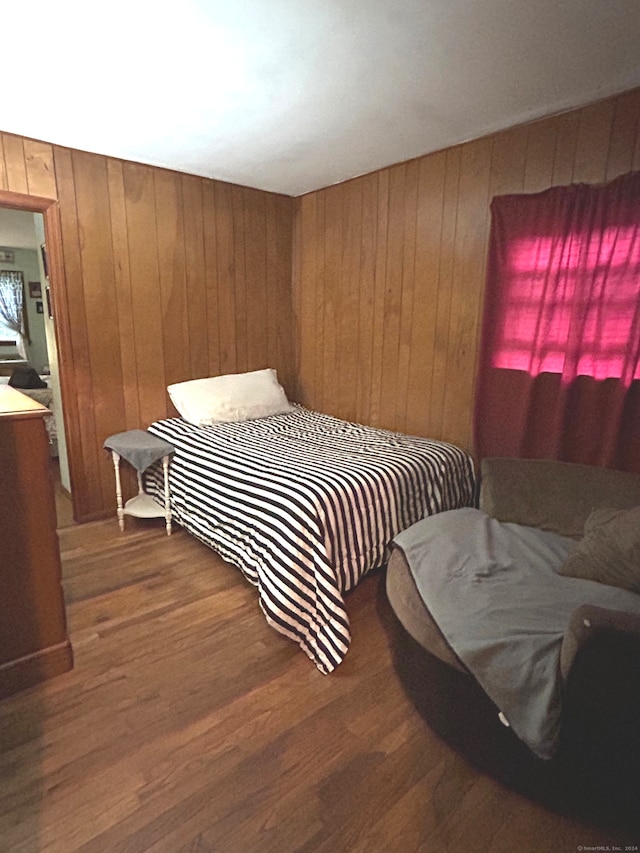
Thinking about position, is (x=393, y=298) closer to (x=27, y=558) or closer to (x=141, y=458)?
(x=141, y=458)

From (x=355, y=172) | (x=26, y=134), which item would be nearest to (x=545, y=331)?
(x=355, y=172)

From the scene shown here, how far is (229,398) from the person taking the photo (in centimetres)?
331

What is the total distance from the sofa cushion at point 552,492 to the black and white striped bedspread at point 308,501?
1.11 feet

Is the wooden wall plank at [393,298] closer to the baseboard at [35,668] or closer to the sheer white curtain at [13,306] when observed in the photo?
the baseboard at [35,668]

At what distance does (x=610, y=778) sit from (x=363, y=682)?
0.82 metres

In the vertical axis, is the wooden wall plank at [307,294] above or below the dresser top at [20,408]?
above

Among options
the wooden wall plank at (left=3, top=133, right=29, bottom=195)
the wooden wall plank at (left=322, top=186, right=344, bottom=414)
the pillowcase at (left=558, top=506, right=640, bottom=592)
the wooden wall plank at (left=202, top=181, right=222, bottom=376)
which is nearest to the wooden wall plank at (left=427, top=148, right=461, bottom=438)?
the wooden wall plank at (left=322, top=186, right=344, bottom=414)

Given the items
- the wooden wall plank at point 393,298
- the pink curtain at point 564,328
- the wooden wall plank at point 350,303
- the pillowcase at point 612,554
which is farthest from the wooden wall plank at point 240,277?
the pillowcase at point 612,554

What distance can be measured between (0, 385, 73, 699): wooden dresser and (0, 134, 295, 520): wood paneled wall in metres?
1.41

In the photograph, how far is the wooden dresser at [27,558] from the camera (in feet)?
5.11

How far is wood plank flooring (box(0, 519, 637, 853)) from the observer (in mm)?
1195

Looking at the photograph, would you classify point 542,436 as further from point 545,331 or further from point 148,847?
point 148,847

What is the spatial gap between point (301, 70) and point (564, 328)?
171 centimetres

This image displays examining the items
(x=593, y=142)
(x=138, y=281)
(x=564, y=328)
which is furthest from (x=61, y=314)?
(x=593, y=142)
